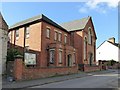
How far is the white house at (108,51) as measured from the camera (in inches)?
2601

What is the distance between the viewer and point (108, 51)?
6756cm

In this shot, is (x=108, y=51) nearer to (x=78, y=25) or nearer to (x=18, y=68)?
(x=78, y=25)

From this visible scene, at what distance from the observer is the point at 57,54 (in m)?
32.7

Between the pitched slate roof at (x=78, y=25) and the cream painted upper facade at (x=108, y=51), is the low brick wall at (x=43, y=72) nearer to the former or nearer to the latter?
the pitched slate roof at (x=78, y=25)

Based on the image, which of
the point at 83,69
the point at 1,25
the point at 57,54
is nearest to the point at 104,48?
the point at 83,69

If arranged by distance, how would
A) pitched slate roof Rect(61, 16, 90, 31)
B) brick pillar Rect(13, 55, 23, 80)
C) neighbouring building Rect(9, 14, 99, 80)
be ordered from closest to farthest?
brick pillar Rect(13, 55, 23, 80), neighbouring building Rect(9, 14, 99, 80), pitched slate roof Rect(61, 16, 90, 31)

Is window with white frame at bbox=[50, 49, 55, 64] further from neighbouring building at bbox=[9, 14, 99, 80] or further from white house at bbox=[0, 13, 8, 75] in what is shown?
white house at bbox=[0, 13, 8, 75]

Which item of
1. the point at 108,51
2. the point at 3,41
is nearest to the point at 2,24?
the point at 3,41

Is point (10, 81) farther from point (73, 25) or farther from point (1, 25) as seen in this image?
point (73, 25)

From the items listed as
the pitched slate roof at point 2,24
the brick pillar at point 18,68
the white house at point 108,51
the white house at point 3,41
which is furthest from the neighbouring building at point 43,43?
the white house at point 108,51

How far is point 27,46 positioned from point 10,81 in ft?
49.9

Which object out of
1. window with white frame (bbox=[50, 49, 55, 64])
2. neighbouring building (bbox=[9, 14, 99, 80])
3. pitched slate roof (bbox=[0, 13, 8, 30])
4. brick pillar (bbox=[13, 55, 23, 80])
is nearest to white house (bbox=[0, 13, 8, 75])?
pitched slate roof (bbox=[0, 13, 8, 30])

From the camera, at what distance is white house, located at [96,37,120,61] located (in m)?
Result: 66.1

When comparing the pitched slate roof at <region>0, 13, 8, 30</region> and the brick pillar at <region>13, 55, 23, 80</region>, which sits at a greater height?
the pitched slate roof at <region>0, 13, 8, 30</region>
